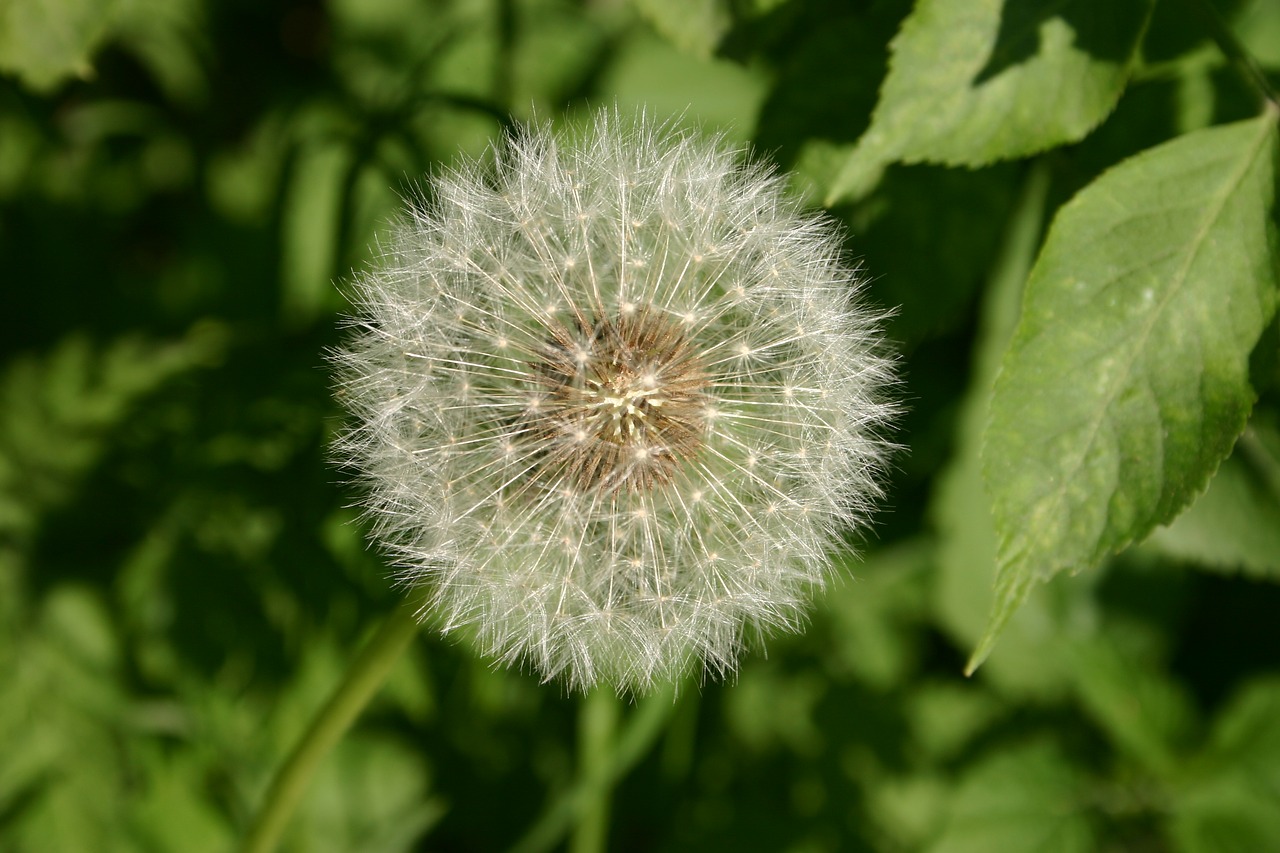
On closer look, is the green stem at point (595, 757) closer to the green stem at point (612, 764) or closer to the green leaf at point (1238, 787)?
the green stem at point (612, 764)

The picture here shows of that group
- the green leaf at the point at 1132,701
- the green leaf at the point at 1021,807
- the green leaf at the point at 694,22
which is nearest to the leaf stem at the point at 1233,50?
the green leaf at the point at 694,22

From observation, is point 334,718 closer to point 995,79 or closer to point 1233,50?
point 995,79

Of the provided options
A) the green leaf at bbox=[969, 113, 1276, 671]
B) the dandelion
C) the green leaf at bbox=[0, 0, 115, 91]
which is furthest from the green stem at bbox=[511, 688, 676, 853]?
the green leaf at bbox=[0, 0, 115, 91]

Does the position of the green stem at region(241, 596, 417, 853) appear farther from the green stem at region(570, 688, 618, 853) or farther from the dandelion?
the green stem at region(570, 688, 618, 853)

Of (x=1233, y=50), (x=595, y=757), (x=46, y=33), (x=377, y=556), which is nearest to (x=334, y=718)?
(x=377, y=556)

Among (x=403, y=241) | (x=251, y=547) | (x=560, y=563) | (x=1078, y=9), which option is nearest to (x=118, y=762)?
(x=251, y=547)

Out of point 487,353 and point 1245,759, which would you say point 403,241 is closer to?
point 487,353

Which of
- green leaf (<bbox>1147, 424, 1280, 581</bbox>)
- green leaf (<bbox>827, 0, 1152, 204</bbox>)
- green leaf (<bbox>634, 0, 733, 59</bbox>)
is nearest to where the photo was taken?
green leaf (<bbox>827, 0, 1152, 204</bbox>)

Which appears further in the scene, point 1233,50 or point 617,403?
point 617,403
